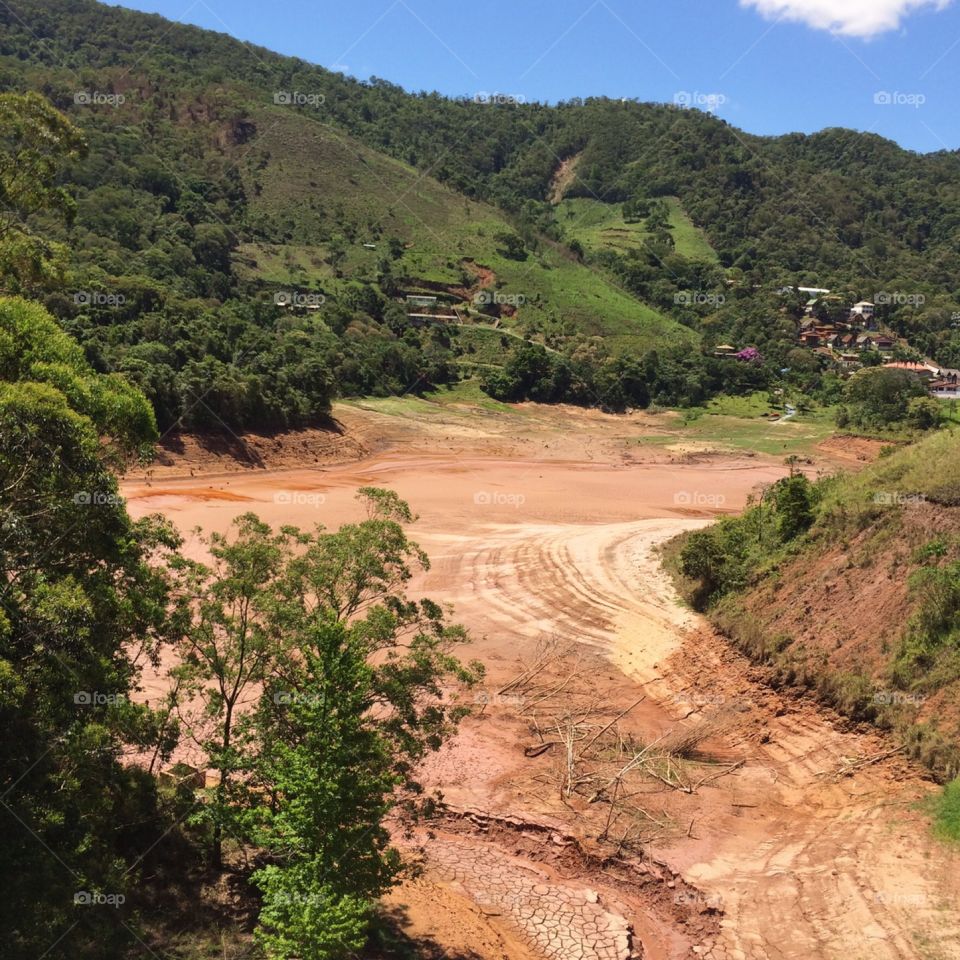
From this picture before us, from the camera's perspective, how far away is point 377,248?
345 feet

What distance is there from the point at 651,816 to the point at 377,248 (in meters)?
97.0

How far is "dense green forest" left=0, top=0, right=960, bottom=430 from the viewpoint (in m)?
58.8

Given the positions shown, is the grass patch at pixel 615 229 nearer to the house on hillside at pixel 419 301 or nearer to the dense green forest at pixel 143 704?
the house on hillside at pixel 419 301

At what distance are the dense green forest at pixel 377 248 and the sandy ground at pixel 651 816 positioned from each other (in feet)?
45.4

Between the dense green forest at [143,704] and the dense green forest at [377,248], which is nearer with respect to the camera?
the dense green forest at [143,704]

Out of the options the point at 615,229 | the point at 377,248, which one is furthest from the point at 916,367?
the point at 615,229

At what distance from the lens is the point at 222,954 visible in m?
11.6

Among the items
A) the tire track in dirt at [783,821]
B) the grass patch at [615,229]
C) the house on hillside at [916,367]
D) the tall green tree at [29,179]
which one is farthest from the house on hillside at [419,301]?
the tall green tree at [29,179]

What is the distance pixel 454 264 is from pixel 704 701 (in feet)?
301

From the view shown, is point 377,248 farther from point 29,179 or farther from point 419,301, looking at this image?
point 29,179

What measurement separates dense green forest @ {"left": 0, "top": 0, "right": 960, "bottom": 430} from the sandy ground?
1383 centimetres

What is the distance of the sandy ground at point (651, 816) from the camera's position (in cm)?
1323

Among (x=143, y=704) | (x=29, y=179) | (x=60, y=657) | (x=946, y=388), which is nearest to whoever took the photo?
(x=60, y=657)

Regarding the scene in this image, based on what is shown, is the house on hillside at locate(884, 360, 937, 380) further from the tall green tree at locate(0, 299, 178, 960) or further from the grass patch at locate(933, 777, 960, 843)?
the tall green tree at locate(0, 299, 178, 960)
